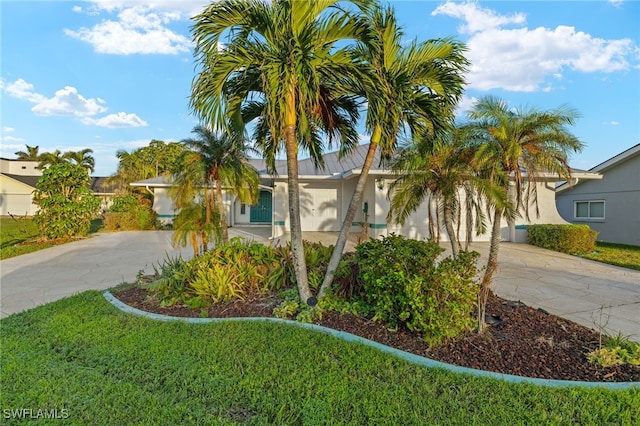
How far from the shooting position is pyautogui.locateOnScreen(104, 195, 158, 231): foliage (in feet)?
59.7

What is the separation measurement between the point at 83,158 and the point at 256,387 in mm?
29642

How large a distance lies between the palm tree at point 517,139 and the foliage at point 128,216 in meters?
18.7

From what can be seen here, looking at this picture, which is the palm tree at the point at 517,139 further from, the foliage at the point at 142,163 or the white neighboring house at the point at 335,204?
the foliage at the point at 142,163

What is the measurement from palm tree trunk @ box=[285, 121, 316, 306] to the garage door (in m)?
11.4

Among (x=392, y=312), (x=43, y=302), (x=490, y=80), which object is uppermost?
(x=490, y=80)

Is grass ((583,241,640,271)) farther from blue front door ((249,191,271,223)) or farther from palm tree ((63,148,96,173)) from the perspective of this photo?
palm tree ((63,148,96,173))

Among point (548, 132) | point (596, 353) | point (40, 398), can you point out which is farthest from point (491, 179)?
point (40, 398)

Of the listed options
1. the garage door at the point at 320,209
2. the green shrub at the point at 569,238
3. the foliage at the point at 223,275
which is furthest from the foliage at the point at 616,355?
the garage door at the point at 320,209

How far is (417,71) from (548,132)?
3097mm

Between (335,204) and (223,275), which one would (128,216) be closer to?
(335,204)

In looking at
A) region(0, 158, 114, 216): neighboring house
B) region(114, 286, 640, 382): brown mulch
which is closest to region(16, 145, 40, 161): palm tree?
region(0, 158, 114, 216): neighboring house

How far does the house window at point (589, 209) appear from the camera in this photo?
15.4 meters

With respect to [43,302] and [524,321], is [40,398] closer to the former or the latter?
[43,302]

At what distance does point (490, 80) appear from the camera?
377 inches
